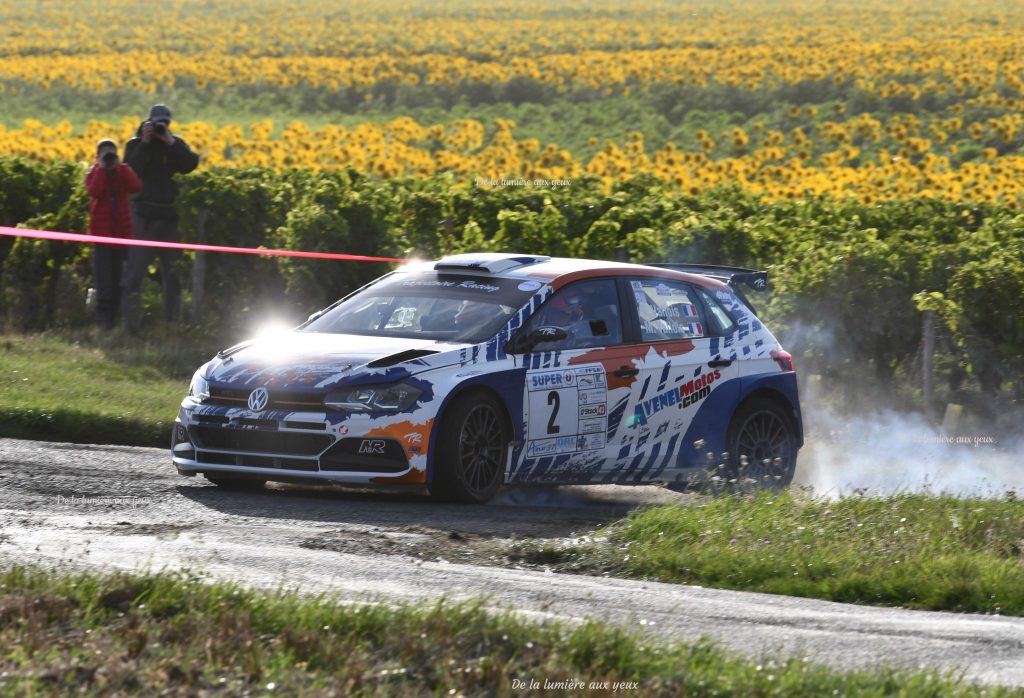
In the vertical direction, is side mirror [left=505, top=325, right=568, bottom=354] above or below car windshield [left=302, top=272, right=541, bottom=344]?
below

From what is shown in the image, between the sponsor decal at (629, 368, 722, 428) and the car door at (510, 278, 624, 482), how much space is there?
1.02ft

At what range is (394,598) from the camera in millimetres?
7105

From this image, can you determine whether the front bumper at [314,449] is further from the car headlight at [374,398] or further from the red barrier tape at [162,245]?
the red barrier tape at [162,245]

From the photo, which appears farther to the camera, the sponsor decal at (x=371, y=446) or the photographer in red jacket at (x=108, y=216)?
the photographer in red jacket at (x=108, y=216)

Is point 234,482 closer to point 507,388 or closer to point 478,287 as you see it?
point 507,388

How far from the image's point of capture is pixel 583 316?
11180 millimetres

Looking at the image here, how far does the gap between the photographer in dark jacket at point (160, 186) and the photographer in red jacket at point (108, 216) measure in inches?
10.9

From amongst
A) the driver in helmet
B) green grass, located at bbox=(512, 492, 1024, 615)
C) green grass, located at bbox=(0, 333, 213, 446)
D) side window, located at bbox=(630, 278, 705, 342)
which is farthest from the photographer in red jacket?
green grass, located at bbox=(512, 492, 1024, 615)

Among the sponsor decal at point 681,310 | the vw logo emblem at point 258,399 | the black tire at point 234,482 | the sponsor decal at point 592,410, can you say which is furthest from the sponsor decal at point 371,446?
the sponsor decal at point 681,310

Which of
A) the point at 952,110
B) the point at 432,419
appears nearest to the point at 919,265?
the point at 432,419

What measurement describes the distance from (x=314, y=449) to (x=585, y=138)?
31448 mm

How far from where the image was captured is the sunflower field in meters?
15.8

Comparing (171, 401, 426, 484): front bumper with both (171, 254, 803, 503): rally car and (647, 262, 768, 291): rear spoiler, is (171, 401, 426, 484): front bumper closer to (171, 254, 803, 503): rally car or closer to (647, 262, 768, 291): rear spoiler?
(171, 254, 803, 503): rally car

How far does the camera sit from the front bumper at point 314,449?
9.92 meters
